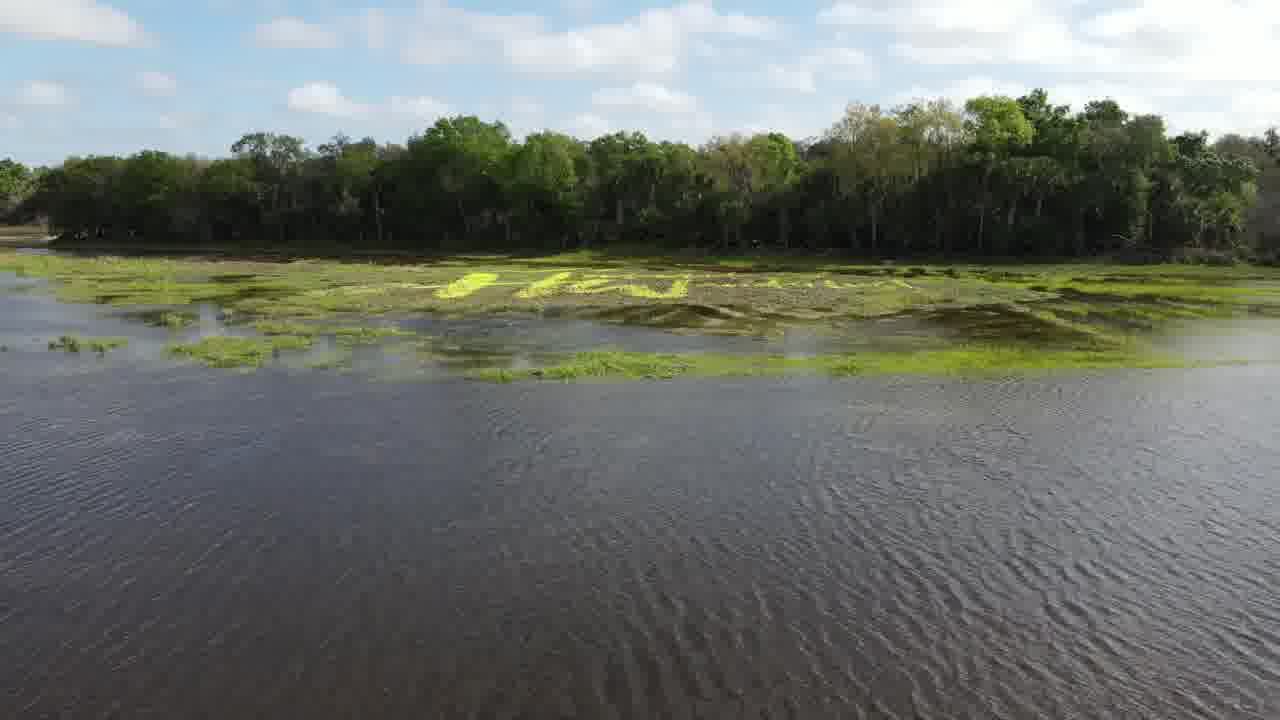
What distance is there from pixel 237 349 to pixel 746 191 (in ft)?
255

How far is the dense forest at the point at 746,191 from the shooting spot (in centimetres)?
9225

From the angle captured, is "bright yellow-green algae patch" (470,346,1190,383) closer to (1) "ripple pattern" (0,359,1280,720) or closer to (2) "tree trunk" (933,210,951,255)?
(1) "ripple pattern" (0,359,1280,720)

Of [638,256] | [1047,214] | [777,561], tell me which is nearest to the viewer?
[777,561]

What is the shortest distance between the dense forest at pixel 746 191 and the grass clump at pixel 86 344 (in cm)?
7729

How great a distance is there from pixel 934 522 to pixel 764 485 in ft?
13.0

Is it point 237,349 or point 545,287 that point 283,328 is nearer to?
point 237,349

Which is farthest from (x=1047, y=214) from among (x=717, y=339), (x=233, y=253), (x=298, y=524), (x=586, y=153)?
(x=233, y=253)

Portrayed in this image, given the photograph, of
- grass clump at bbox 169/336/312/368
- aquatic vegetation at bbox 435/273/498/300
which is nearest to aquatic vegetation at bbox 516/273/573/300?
aquatic vegetation at bbox 435/273/498/300

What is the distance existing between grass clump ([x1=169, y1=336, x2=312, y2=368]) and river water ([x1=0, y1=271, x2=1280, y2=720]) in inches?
241

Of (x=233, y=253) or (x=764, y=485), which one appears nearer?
(x=764, y=485)

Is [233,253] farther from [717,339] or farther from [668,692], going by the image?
[668,692]

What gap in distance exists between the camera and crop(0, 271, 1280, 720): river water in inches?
480

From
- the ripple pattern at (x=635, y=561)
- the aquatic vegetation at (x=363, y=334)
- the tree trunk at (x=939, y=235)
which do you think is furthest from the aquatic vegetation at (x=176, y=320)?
the tree trunk at (x=939, y=235)

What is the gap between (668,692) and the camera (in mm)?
11984
